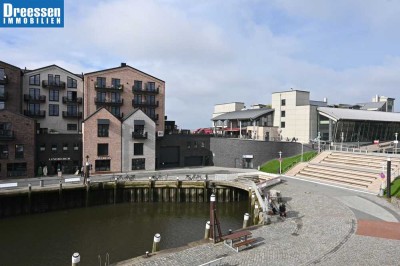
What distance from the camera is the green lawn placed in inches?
1942

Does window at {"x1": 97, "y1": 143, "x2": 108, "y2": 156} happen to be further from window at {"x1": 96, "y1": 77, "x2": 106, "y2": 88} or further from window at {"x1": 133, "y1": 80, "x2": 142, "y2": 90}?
window at {"x1": 133, "y1": 80, "x2": 142, "y2": 90}

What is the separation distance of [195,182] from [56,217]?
17206mm

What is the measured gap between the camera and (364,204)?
28.4m

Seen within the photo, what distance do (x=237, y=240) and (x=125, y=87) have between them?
147ft

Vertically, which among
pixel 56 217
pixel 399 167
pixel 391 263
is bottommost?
pixel 56 217

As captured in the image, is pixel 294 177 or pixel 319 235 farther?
pixel 294 177

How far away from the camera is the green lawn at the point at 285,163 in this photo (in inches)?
1942

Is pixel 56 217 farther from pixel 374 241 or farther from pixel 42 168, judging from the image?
pixel 374 241

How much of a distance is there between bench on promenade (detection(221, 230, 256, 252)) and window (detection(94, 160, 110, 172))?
34.3 m

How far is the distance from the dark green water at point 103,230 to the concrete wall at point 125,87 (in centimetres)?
2389

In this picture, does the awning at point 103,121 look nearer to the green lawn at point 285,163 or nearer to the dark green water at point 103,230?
the dark green water at point 103,230

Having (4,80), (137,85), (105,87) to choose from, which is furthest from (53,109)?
(137,85)

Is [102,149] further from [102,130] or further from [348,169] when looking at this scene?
[348,169]

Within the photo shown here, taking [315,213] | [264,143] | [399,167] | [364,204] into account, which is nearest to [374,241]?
[315,213]
